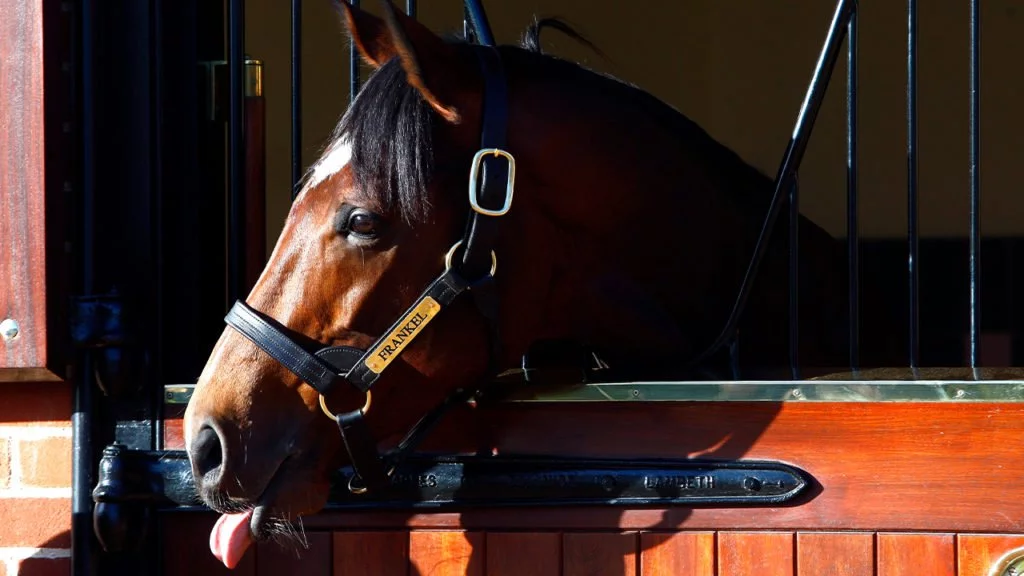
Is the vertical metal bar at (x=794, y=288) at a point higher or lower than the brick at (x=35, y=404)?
higher

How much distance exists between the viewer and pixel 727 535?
1.77 meters

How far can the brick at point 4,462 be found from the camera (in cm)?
193

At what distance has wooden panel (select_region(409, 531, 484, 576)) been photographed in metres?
1.86

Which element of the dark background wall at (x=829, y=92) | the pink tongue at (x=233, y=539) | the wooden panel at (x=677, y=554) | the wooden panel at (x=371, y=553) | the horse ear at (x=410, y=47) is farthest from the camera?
the dark background wall at (x=829, y=92)

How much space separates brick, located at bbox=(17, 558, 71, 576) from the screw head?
15.5 inches

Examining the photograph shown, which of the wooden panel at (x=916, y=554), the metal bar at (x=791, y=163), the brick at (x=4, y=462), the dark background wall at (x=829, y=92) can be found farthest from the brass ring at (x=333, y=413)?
→ the dark background wall at (x=829, y=92)

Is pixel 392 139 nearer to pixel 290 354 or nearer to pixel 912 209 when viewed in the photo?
pixel 290 354

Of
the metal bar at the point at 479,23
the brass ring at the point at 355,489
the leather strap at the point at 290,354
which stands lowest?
the brass ring at the point at 355,489

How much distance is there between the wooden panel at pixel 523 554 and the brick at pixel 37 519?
28.9 inches

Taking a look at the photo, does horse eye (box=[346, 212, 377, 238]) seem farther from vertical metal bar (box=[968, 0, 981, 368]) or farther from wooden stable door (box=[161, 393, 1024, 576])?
vertical metal bar (box=[968, 0, 981, 368])

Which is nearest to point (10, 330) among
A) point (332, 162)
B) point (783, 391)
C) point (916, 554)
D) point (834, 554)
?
point (332, 162)

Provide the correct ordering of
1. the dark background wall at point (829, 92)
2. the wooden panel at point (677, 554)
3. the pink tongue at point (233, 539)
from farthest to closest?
the dark background wall at point (829, 92) < the wooden panel at point (677, 554) < the pink tongue at point (233, 539)

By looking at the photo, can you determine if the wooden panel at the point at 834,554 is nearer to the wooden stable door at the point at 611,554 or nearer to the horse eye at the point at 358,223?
the wooden stable door at the point at 611,554

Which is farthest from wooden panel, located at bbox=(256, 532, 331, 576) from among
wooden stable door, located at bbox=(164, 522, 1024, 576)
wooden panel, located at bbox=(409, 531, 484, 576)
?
wooden panel, located at bbox=(409, 531, 484, 576)
